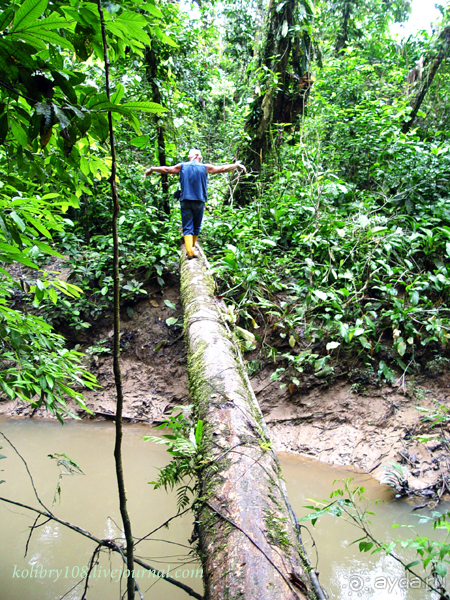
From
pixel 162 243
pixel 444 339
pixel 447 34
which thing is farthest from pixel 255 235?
pixel 447 34

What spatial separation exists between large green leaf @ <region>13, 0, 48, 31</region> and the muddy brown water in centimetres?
193

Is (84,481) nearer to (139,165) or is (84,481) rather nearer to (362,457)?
(362,457)

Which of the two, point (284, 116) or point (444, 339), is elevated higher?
point (284, 116)

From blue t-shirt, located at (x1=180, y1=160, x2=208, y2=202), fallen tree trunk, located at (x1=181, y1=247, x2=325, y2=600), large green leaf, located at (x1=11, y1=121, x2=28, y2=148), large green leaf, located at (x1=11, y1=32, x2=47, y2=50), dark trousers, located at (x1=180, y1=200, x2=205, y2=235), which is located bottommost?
fallen tree trunk, located at (x1=181, y1=247, x2=325, y2=600)

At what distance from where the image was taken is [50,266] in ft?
17.6

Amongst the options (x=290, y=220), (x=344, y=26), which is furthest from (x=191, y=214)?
(x=344, y=26)

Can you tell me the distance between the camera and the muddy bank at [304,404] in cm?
298

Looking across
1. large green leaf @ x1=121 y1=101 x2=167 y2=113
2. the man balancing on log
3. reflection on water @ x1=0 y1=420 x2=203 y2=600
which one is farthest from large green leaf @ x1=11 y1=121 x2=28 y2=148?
the man balancing on log

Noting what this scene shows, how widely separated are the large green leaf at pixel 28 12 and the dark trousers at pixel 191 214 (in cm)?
350

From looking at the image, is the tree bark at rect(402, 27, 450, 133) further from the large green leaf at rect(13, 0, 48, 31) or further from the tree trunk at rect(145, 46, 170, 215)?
the large green leaf at rect(13, 0, 48, 31)

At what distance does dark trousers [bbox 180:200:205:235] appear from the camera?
426cm

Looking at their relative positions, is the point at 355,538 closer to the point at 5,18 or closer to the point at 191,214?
the point at 5,18

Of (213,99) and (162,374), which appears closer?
(162,374)

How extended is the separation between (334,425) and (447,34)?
6694 mm
